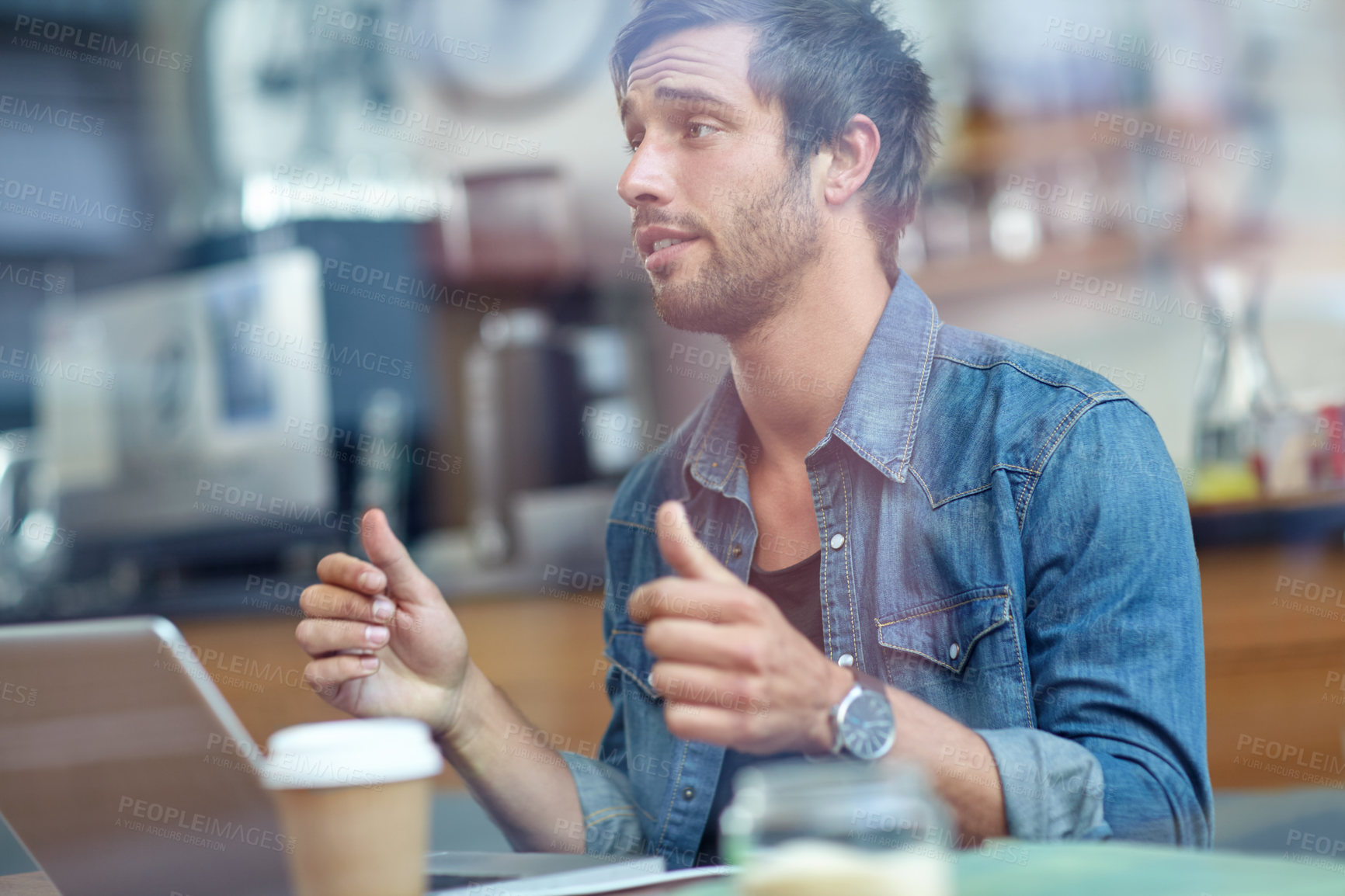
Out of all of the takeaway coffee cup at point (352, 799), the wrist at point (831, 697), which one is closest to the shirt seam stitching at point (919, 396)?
the wrist at point (831, 697)

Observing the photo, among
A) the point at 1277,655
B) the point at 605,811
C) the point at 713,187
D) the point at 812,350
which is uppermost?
the point at 713,187

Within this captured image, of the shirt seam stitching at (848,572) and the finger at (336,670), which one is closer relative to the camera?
the finger at (336,670)

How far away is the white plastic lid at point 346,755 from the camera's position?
1.68ft

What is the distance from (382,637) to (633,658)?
322 mm

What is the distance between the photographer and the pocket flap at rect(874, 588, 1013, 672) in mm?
812

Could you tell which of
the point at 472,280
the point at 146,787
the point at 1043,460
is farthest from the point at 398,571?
the point at 472,280

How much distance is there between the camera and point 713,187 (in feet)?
3.05

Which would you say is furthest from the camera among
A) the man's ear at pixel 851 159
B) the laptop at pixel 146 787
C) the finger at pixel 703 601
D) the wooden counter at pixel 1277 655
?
the wooden counter at pixel 1277 655

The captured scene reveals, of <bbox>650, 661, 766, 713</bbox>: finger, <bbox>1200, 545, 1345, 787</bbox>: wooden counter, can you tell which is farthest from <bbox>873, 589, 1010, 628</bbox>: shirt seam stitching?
<bbox>1200, 545, 1345, 787</bbox>: wooden counter

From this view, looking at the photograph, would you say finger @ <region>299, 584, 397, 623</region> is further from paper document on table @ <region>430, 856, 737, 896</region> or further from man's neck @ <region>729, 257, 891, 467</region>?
man's neck @ <region>729, 257, 891, 467</region>

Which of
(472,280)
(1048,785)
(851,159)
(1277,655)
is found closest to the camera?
(1048,785)

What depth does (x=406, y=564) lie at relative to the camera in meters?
0.78

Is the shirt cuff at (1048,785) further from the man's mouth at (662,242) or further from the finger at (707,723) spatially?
the man's mouth at (662,242)

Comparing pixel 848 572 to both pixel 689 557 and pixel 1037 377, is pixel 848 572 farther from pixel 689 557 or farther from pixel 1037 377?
pixel 689 557
